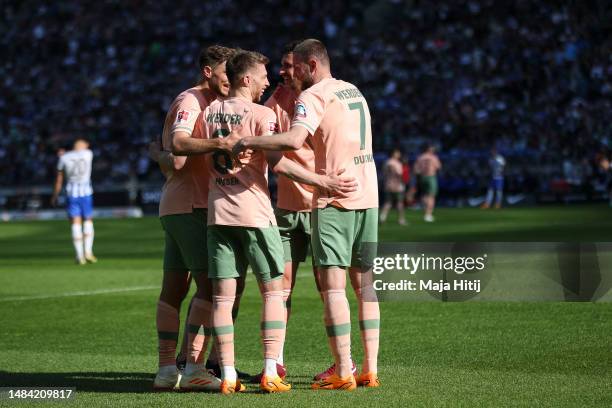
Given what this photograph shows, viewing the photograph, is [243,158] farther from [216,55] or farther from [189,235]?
[216,55]

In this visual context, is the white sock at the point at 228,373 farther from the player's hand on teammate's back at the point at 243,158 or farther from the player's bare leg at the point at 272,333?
the player's hand on teammate's back at the point at 243,158

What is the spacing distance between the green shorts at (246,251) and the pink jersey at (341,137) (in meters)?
0.45

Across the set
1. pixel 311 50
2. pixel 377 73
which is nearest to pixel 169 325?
pixel 311 50

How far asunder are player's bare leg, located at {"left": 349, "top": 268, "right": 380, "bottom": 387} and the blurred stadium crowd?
31.8m

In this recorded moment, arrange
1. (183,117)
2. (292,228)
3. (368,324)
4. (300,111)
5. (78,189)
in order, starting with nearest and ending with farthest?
(300,111) < (183,117) < (368,324) < (292,228) < (78,189)

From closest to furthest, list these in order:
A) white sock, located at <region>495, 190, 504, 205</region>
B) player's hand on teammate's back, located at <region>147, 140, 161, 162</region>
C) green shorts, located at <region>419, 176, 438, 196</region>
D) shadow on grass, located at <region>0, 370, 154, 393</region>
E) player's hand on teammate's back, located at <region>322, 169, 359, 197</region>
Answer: player's hand on teammate's back, located at <region>322, 169, 359, 197</region> → shadow on grass, located at <region>0, 370, 154, 393</region> → player's hand on teammate's back, located at <region>147, 140, 161, 162</region> → green shorts, located at <region>419, 176, 438, 196</region> → white sock, located at <region>495, 190, 504, 205</region>

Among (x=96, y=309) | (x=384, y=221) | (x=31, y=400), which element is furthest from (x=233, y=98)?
(x=384, y=221)

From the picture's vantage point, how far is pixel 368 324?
28.2 ft

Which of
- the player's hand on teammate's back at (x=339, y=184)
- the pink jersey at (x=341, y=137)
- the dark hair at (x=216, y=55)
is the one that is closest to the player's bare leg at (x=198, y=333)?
the pink jersey at (x=341, y=137)

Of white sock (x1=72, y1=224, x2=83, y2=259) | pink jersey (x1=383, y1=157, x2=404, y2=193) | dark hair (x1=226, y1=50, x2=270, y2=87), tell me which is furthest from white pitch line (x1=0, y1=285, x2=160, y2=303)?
pink jersey (x1=383, y1=157, x2=404, y2=193)

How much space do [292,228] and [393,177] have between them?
26148 mm

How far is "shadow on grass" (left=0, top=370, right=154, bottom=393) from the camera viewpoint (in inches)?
345

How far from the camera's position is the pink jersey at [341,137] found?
8258 millimetres

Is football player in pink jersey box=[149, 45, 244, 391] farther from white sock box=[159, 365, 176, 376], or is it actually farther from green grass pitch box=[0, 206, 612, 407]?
green grass pitch box=[0, 206, 612, 407]
